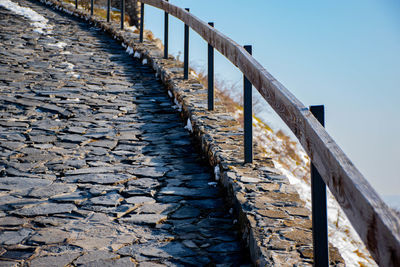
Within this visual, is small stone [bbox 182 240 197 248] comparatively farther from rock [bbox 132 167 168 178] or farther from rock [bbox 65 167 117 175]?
rock [bbox 65 167 117 175]

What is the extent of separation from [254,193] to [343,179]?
1.80m

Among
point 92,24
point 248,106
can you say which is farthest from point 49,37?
point 248,106

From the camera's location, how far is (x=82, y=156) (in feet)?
15.6

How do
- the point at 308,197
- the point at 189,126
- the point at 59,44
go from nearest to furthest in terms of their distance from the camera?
the point at 189,126 < the point at 308,197 < the point at 59,44

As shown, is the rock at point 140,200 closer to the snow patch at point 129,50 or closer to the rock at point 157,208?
the rock at point 157,208

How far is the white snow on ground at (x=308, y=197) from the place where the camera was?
21.7ft

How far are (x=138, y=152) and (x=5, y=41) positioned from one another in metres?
6.38

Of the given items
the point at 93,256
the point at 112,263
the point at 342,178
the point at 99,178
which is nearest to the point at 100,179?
the point at 99,178

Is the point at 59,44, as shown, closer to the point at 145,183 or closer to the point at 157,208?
the point at 145,183

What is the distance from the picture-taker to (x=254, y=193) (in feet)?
11.6

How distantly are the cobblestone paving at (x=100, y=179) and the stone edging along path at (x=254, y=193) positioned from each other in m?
0.17

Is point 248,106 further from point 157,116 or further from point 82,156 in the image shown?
point 157,116

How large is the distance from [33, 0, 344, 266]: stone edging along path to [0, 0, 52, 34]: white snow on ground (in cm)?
683

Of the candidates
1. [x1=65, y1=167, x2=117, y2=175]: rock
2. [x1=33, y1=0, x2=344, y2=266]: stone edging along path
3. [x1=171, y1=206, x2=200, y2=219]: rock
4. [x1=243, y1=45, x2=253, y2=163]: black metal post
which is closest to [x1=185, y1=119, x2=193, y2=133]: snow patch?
[x1=33, y1=0, x2=344, y2=266]: stone edging along path
